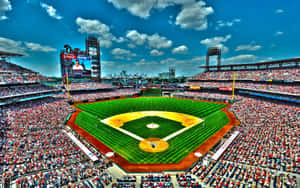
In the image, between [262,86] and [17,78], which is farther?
[262,86]

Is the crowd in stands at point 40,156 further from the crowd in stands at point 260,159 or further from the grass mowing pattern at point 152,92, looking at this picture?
the grass mowing pattern at point 152,92

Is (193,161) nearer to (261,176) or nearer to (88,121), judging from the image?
(261,176)

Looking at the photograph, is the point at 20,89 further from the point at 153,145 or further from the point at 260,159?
the point at 260,159

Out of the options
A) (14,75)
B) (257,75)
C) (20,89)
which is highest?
(257,75)

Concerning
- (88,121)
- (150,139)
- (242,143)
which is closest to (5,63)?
(88,121)

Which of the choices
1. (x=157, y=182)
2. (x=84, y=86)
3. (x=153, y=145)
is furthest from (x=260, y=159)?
(x=84, y=86)

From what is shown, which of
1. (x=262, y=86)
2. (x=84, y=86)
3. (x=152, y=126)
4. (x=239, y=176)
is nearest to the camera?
(x=239, y=176)
